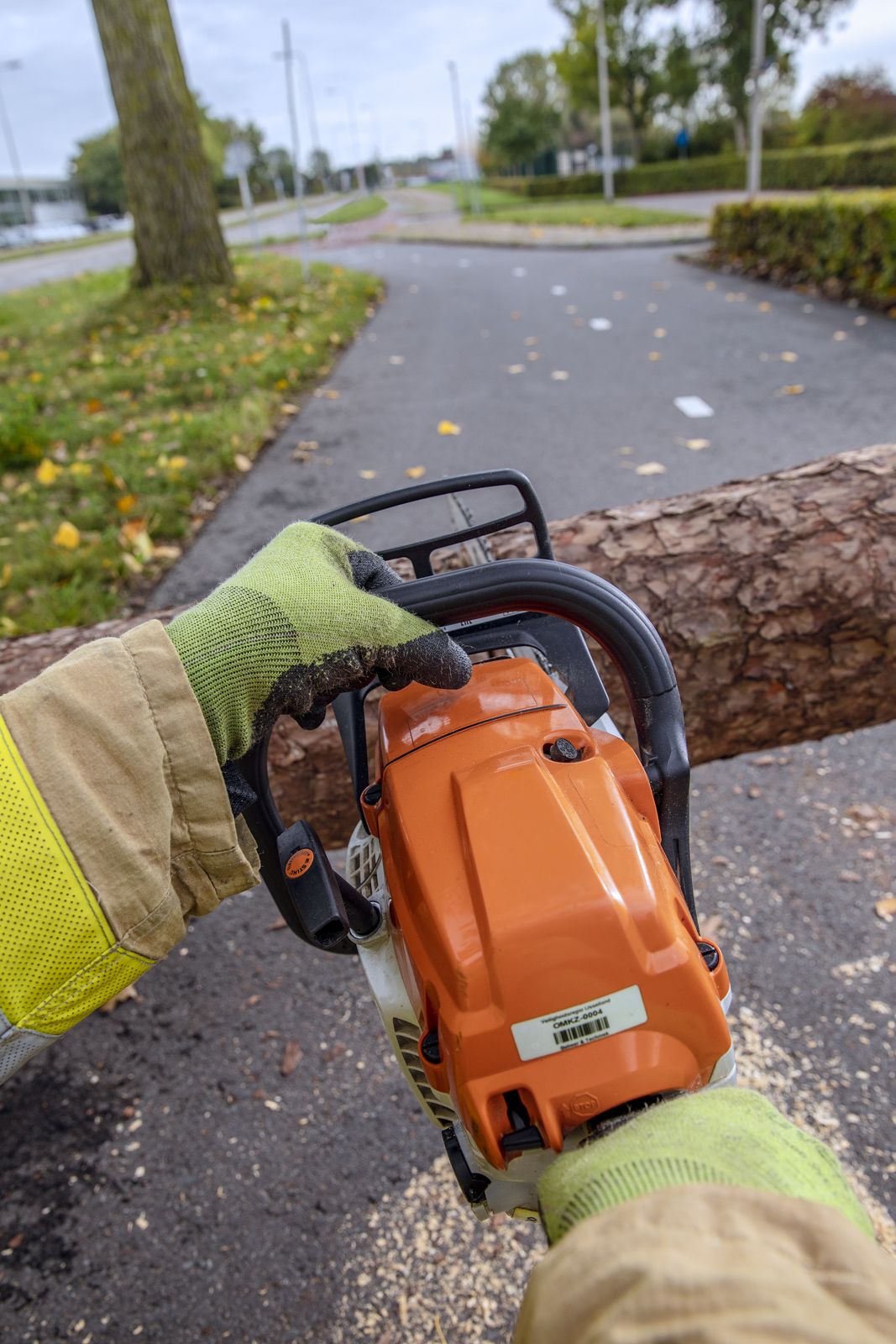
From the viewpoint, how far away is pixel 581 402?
5734 mm

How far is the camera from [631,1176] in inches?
24.2

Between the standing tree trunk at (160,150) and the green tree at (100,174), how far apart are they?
68578 millimetres

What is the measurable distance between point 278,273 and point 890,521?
35.4ft

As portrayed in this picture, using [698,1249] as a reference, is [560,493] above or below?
below

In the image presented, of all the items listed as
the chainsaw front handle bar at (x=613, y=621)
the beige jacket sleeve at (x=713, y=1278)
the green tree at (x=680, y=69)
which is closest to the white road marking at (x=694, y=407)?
the chainsaw front handle bar at (x=613, y=621)

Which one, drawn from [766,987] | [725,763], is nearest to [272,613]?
[766,987]

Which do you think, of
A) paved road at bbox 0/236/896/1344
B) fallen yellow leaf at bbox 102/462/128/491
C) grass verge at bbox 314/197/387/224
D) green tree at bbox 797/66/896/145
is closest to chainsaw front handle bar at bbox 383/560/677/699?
paved road at bbox 0/236/896/1344

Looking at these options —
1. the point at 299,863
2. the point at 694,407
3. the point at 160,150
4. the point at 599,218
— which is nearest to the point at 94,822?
the point at 299,863

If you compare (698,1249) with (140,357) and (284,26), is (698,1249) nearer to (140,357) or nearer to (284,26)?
(140,357)

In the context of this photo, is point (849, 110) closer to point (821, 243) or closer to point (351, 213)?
point (351, 213)

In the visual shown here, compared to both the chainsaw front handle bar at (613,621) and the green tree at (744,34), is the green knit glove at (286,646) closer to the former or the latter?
the chainsaw front handle bar at (613,621)

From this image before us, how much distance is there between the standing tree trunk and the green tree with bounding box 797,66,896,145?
31447 millimetres

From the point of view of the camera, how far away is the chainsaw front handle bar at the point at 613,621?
890 millimetres

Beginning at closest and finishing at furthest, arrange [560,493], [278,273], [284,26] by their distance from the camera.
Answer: [560,493] → [284,26] → [278,273]
